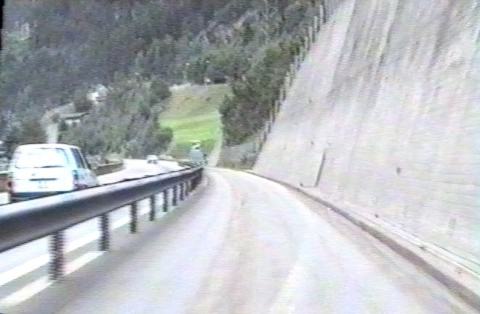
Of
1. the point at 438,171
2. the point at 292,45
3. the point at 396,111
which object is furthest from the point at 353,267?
the point at 292,45

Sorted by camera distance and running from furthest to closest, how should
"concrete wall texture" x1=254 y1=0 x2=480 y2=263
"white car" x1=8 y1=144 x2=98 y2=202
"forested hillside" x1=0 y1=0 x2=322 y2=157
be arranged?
"white car" x1=8 y1=144 x2=98 y2=202 → "forested hillside" x1=0 y1=0 x2=322 y2=157 → "concrete wall texture" x1=254 y1=0 x2=480 y2=263

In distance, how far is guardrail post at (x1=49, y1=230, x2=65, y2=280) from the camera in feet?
36.3

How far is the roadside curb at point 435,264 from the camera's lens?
410 inches

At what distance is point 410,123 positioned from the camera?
63.1 feet

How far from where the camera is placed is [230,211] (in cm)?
2488

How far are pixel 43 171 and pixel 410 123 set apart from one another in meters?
8.16

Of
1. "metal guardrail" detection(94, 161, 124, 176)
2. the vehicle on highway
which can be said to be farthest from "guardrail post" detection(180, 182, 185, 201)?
the vehicle on highway

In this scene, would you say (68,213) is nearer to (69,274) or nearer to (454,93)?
(69,274)

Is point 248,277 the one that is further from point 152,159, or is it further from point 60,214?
point 152,159

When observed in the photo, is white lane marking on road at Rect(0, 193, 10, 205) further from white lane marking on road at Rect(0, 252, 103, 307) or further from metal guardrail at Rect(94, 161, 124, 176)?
white lane marking on road at Rect(0, 252, 103, 307)

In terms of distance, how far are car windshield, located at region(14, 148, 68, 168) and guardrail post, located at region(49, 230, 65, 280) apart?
1091cm

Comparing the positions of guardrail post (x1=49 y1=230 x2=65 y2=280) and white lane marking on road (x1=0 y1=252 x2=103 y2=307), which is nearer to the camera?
white lane marking on road (x1=0 y1=252 x2=103 y2=307)

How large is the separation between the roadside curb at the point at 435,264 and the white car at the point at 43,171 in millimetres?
6605

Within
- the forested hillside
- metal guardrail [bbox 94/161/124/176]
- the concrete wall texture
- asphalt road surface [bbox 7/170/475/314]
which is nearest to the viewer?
asphalt road surface [bbox 7/170/475/314]
